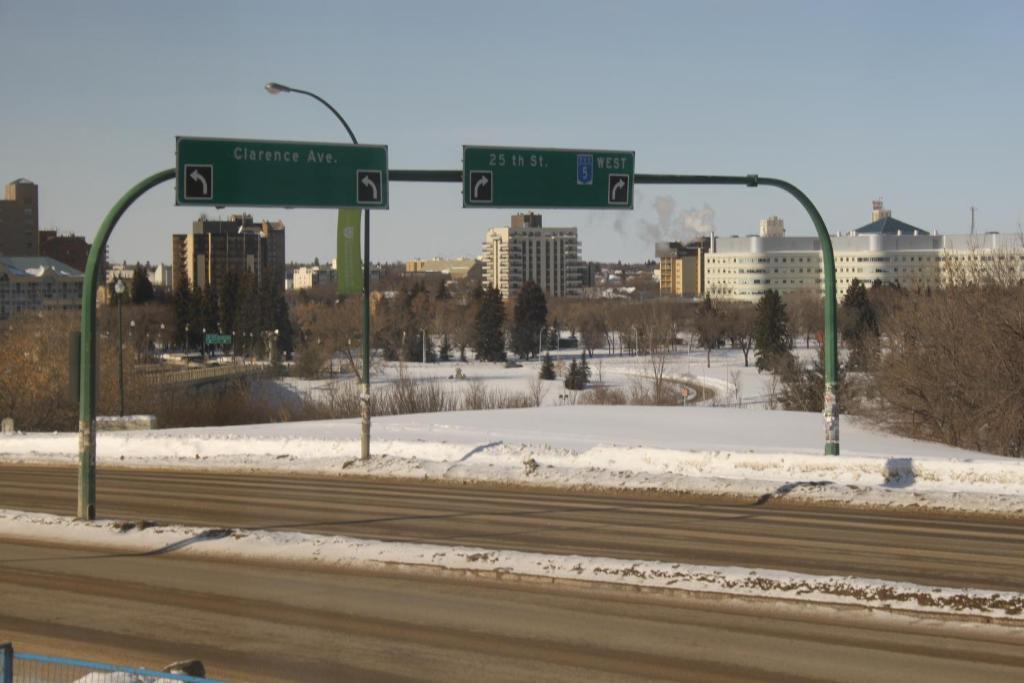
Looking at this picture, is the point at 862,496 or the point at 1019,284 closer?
the point at 862,496

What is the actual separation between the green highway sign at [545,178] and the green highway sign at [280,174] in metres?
1.73

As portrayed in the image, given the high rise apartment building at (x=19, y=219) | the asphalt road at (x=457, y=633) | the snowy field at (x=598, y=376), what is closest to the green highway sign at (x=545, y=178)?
the asphalt road at (x=457, y=633)

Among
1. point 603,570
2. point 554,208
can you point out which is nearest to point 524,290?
point 554,208

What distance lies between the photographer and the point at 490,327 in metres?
88.2

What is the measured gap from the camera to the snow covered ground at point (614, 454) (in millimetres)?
20797

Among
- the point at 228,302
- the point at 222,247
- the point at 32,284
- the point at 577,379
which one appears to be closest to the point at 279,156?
the point at 577,379

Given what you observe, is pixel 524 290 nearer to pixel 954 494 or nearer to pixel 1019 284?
pixel 1019 284

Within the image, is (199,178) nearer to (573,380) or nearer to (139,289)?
(573,380)

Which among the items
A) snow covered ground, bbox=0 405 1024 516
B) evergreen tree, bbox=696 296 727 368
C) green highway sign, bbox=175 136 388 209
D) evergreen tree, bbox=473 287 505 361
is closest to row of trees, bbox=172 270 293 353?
evergreen tree, bbox=473 287 505 361

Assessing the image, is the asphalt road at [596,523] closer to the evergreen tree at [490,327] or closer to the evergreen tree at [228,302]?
the evergreen tree at [490,327]

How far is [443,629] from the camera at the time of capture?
36.3ft

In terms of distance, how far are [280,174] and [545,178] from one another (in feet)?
16.1

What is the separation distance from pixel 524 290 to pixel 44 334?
38294 mm

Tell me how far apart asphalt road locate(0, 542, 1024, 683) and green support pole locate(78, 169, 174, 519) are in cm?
367
